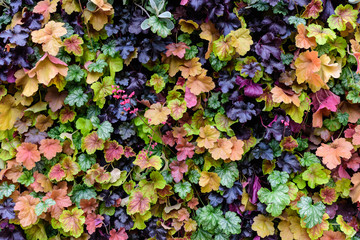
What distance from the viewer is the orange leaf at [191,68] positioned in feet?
5.91

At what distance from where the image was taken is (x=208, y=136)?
1798 millimetres

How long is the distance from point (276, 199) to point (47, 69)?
1.56 metres

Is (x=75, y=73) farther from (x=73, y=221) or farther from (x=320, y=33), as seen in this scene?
(x=320, y=33)

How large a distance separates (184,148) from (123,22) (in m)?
0.87

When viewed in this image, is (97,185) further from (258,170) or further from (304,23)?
(304,23)

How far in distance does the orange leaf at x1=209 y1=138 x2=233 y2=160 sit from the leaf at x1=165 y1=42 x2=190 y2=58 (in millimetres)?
573

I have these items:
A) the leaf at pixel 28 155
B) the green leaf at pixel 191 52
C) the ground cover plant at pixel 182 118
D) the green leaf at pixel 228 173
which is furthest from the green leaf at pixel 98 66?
the green leaf at pixel 228 173

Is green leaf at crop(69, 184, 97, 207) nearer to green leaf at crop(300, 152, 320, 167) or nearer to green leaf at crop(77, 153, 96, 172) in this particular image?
green leaf at crop(77, 153, 96, 172)

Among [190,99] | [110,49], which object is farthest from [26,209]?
[190,99]

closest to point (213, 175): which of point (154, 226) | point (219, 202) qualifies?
point (219, 202)

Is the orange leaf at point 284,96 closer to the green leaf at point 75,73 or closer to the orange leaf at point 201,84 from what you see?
the orange leaf at point 201,84

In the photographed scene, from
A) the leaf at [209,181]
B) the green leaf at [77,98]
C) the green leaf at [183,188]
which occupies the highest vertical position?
the green leaf at [77,98]

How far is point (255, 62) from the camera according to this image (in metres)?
1.75

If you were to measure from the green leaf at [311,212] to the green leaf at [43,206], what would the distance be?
1489mm
